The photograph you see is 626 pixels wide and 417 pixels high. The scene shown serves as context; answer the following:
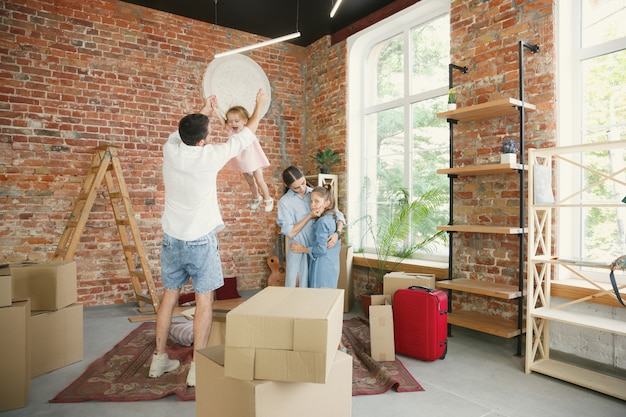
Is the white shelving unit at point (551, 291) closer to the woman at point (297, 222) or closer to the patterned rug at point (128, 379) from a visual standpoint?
the woman at point (297, 222)

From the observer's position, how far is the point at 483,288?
365cm

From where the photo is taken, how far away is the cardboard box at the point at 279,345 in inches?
60.8

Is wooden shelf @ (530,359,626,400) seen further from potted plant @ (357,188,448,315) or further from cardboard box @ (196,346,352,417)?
cardboard box @ (196,346,352,417)

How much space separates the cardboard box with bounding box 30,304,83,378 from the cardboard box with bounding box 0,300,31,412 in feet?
1.72

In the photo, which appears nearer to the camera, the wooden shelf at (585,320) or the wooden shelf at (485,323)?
the wooden shelf at (585,320)

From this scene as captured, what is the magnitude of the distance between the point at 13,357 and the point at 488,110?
3893mm

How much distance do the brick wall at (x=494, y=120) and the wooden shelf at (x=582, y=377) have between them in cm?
65

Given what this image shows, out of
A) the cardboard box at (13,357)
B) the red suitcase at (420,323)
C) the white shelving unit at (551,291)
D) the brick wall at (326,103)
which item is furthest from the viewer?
the brick wall at (326,103)

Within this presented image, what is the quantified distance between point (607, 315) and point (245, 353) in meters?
2.93

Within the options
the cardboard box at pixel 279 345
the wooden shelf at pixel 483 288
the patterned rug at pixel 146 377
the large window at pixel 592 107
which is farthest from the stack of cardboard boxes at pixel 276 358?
the large window at pixel 592 107

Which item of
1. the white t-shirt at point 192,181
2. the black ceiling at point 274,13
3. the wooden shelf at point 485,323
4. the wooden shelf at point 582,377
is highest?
the black ceiling at point 274,13

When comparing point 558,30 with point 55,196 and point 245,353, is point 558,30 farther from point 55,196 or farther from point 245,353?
point 55,196

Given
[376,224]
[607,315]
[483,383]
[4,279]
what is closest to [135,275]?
[4,279]

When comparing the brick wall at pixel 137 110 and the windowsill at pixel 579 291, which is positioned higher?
the brick wall at pixel 137 110
